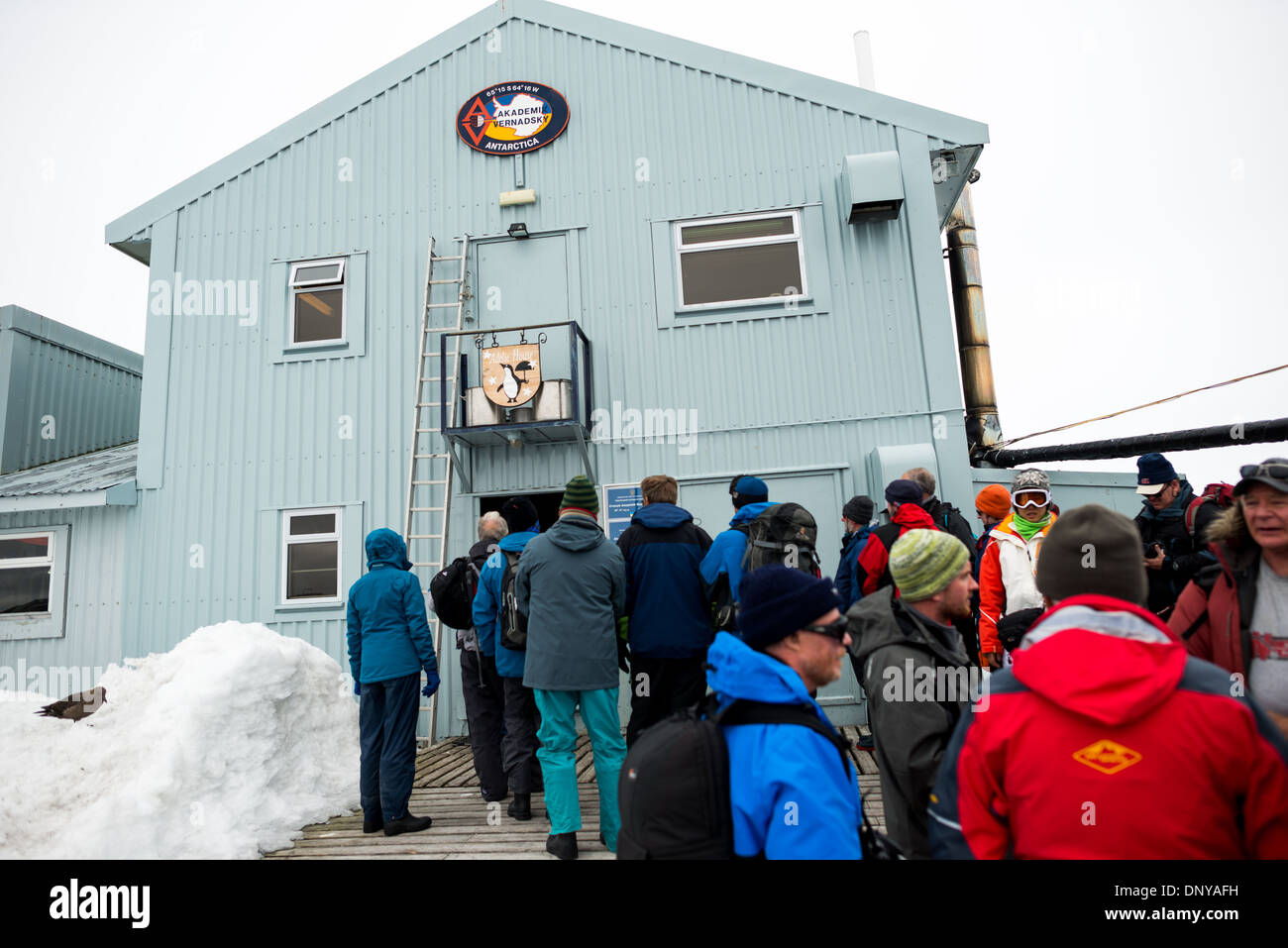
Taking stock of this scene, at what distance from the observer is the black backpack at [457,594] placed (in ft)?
20.1

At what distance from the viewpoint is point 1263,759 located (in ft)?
5.43

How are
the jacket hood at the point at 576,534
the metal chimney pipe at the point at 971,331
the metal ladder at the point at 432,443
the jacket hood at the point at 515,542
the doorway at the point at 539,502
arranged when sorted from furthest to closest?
the metal chimney pipe at the point at 971,331 → the doorway at the point at 539,502 → the metal ladder at the point at 432,443 → the jacket hood at the point at 515,542 → the jacket hood at the point at 576,534

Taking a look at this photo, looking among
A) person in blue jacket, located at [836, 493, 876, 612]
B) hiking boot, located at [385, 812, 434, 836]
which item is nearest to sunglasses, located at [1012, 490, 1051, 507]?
person in blue jacket, located at [836, 493, 876, 612]

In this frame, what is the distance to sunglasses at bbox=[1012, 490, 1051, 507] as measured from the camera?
5184 millimetres

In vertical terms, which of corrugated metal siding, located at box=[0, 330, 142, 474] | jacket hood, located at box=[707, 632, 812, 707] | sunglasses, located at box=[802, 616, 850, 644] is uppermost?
corrugated metal siding, located at box=[0, 330, 142, 474]

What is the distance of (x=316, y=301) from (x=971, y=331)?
1152 cm

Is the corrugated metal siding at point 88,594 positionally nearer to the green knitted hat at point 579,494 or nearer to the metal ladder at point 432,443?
the metal ladder at point 432,443

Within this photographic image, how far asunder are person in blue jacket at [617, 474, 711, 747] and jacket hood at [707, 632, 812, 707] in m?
2.94

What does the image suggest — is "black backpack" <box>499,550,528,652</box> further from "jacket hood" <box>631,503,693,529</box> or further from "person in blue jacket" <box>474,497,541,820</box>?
"jacket hood" <box>631,503,693,529</box>

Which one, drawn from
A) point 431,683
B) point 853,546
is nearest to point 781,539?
point 853,546

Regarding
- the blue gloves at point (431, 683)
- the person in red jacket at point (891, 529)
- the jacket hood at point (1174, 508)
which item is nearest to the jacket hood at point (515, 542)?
the blue gloves at point (431, 683)

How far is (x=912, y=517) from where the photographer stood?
4953mm

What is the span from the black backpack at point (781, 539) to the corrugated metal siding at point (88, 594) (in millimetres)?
8410

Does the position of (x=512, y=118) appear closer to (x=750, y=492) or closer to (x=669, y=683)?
(x=750, y=492)
